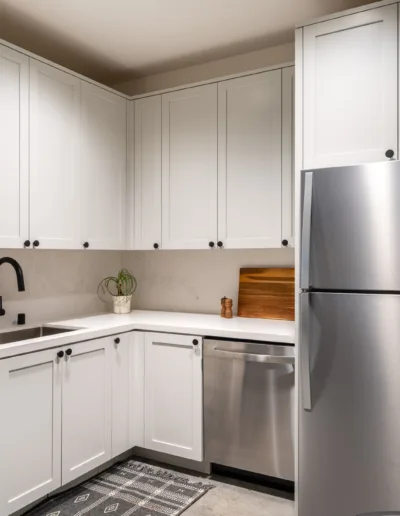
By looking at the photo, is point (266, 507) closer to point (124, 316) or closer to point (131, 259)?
point (124, 316)

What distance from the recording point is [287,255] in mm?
2947

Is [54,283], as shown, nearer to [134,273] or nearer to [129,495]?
[134,273]

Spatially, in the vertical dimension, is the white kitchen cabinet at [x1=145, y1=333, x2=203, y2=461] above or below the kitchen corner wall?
below

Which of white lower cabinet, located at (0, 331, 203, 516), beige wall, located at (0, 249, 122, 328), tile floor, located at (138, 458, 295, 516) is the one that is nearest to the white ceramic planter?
beige wall, located at (0, 249, 122, 328)

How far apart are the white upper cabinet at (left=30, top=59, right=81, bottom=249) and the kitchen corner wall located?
2.67 ft

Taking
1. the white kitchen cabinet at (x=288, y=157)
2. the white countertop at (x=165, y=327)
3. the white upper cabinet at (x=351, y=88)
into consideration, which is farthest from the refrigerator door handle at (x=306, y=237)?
the white kitchen cabinet at (x=288, y=157)

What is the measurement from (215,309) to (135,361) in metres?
0.70

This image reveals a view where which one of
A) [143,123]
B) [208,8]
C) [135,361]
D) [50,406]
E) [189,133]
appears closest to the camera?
[50,406]

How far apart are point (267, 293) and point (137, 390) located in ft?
3.35

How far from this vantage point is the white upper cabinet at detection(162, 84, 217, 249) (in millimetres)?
2932

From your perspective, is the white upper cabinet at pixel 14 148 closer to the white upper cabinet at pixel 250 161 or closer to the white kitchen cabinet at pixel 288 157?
the white upper cabinet at pixel 250 161

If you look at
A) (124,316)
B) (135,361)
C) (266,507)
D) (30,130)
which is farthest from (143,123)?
(266,507)

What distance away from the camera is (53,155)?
2.65m

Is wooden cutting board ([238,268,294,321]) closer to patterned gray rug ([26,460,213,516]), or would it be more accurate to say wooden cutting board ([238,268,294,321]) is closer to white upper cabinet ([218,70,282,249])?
white upper cabinet ([218,70,282,249])
